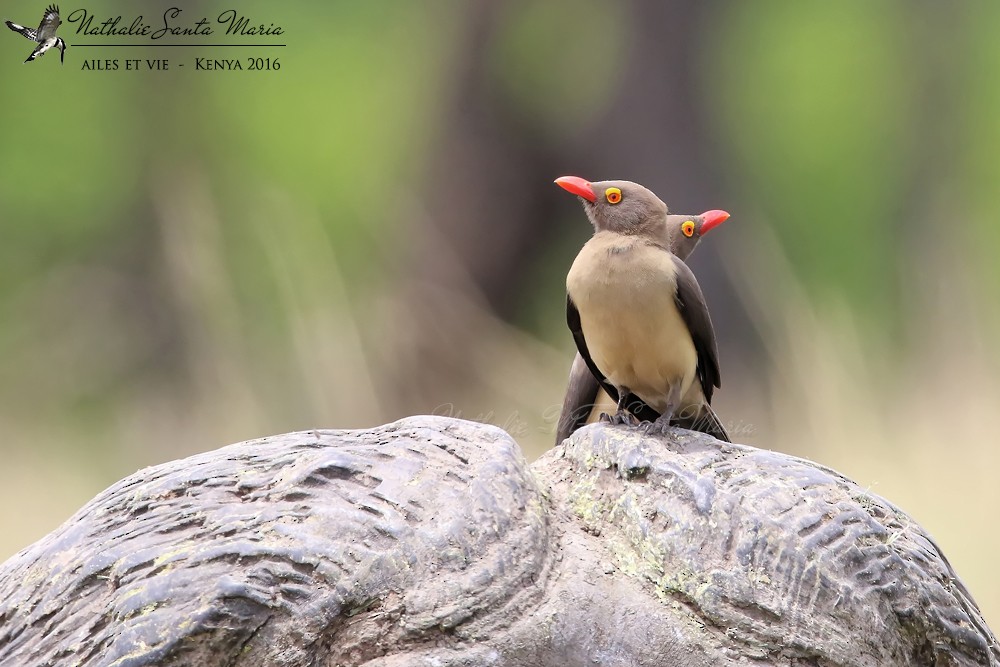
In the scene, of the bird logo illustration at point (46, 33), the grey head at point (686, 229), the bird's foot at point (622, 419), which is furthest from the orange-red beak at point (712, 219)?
the bird logo illustration at point (46, 33)

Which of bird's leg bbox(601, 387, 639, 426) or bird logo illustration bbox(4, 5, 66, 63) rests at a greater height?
bird logo illustration bbox(4, 5, 66, 63)

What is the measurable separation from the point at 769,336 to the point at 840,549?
118 inches

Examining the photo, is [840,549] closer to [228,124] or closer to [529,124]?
[529,124]

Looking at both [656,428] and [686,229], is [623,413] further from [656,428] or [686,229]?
[686,229]

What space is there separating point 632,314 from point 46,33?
4.22 m

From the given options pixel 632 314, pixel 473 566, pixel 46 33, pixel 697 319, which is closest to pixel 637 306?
pixel 632 314

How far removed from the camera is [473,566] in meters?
2.03

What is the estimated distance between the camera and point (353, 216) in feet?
21.0

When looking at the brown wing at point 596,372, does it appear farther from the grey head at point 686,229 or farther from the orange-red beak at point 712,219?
the orange-red beak at point 712,219

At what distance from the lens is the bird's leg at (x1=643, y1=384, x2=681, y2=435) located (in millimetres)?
2607

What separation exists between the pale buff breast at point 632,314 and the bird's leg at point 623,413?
0.09 metres

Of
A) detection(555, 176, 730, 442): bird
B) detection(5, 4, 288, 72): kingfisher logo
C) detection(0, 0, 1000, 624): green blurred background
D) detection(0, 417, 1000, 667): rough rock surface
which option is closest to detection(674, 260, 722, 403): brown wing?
detection(555, 176, 730, 442): bird

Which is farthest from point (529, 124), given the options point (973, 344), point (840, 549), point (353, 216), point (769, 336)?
point (840, 549)

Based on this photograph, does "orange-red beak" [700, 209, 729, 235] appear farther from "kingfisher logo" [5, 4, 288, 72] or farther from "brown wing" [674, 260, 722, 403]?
"kingfisher logo" [5, 4, 288, 72]
